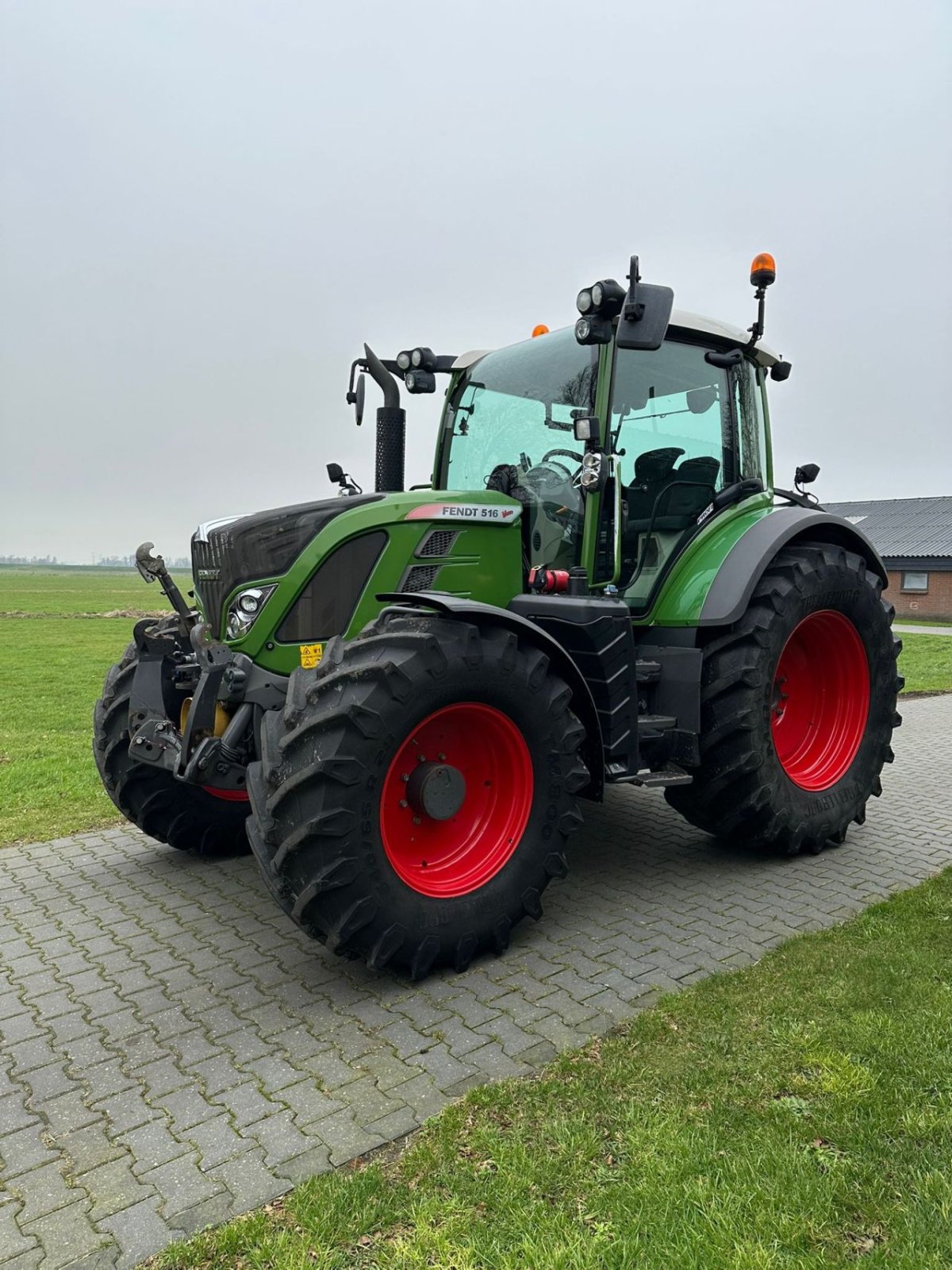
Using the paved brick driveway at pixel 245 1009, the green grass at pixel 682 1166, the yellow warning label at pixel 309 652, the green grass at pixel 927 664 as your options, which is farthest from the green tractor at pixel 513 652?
the green grass at pixel 927 664

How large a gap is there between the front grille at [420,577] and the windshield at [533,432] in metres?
0.67

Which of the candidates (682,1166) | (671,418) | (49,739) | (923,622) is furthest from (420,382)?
(923,622)

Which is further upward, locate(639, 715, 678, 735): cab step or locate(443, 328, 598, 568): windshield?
locate(443, 328, 598, 568): windshield

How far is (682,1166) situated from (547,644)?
1.92 meters

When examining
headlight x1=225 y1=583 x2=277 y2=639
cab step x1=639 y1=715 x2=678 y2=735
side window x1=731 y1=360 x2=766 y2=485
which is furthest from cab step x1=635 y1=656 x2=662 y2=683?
headlight x1=225 y1=583 x2=277 y2=639

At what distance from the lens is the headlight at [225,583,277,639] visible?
12.3 feet

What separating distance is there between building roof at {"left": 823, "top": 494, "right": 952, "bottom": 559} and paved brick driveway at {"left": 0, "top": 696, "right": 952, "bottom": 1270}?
104ft

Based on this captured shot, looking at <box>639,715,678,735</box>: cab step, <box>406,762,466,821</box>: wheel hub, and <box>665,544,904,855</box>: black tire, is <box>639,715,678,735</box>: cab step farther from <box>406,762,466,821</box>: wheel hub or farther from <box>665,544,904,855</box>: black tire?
<box>406,762,466,821</box>: wheel hub

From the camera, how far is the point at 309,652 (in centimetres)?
379

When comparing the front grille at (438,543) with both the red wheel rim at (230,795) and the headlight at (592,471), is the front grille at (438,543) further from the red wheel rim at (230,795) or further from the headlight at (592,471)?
the red wheel rim at (230,795)

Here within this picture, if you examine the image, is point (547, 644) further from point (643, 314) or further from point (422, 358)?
point (422, 358)

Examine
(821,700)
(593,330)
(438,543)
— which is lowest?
(821,700)

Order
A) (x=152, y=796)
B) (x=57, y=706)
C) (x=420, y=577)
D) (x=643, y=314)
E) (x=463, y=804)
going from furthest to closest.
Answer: (x=57, y=706) → (x=152, y=796) → (x=420, y=577) → (x=643, y=314) → (x=463, y=804)

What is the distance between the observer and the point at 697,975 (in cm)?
342
